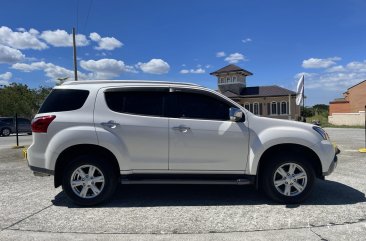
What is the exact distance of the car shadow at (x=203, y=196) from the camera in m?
6.17

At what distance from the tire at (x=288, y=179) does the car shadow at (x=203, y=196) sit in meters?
0.16

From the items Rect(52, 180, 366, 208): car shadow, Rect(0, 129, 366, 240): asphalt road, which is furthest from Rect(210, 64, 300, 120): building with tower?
Rect(0, 129, 366, 240): asphalt road

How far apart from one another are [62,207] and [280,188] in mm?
3387

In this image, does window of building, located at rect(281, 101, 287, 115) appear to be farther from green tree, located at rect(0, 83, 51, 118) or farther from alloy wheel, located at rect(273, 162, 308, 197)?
alloy wheel, located at rect(273, 162, 308, 197)

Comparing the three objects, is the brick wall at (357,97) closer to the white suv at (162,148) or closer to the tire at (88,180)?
the white suv at (162,148)

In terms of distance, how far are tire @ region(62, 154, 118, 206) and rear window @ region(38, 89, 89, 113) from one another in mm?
822

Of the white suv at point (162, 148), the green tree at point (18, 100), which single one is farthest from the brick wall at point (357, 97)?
the white suv at point (162, 148)

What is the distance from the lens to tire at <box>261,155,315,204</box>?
6059 mm

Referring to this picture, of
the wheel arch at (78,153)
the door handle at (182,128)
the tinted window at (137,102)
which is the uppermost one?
the tinted window at (137,102)

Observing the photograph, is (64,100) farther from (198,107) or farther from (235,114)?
(235,114)

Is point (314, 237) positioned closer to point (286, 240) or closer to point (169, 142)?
point (286, 240)

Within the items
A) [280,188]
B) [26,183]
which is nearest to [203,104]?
[280,188]

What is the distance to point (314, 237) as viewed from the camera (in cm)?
464

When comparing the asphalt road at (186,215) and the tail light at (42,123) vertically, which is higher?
the tail light at (42,123)
